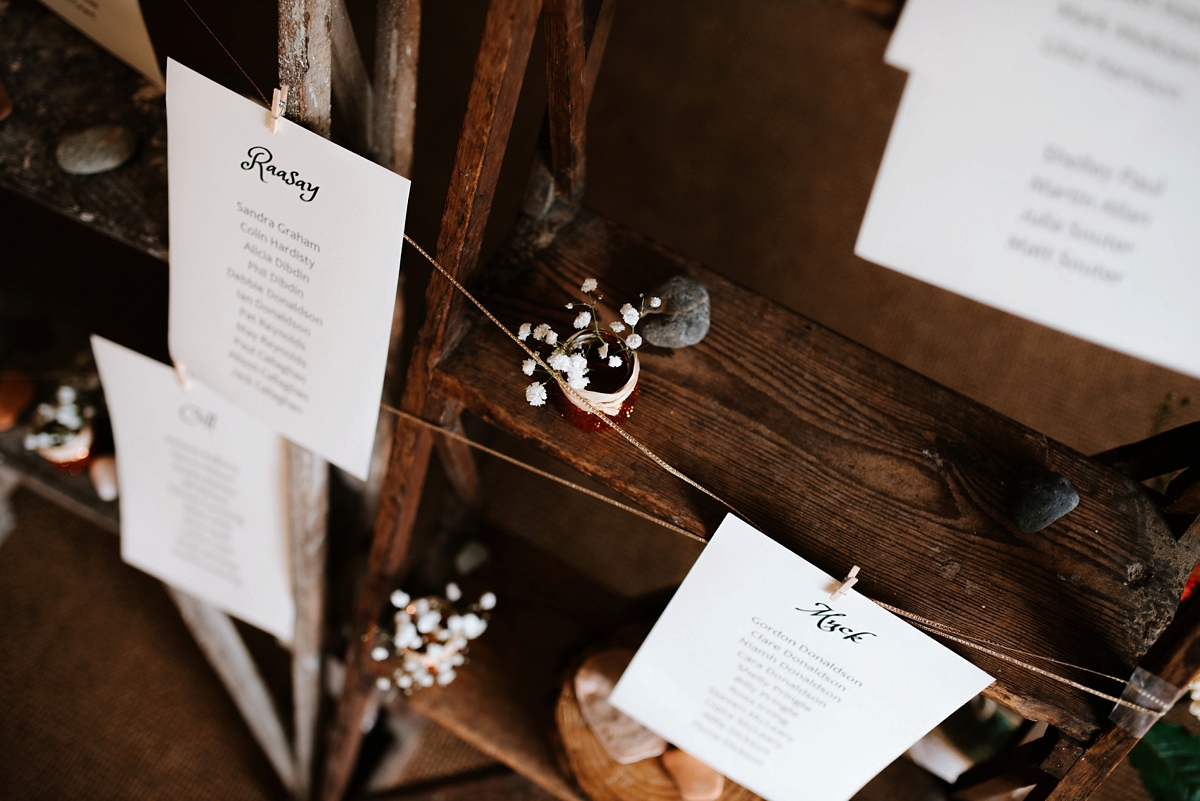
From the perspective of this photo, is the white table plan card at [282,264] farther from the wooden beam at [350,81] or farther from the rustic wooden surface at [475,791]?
the rustic wooden surface at [475,791]

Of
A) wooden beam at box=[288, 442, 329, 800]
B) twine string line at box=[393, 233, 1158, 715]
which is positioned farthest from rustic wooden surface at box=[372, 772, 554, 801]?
twine string line at box=[393, 233, 1158, 715]

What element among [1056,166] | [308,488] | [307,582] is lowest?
[307,582]

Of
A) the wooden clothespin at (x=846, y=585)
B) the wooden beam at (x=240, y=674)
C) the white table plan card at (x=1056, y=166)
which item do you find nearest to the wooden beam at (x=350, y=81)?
the white table plan card at (x=1056, y=166)

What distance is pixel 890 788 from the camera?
1.03 m

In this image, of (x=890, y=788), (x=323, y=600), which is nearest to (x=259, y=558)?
(x=323, y=600)

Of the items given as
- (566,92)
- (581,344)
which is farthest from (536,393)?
(566,92)

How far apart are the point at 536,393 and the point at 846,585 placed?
325 millimetres

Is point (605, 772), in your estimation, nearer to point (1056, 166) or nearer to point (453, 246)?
point (453, 246)

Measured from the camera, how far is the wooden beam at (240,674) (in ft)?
4.76

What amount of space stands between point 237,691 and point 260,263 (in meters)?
1.22

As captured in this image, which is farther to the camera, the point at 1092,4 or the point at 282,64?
the point at 282,64

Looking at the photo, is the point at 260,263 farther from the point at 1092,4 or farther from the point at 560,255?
the point at 1092,4

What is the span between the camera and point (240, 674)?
1527mm

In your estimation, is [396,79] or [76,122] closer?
[396,79]
